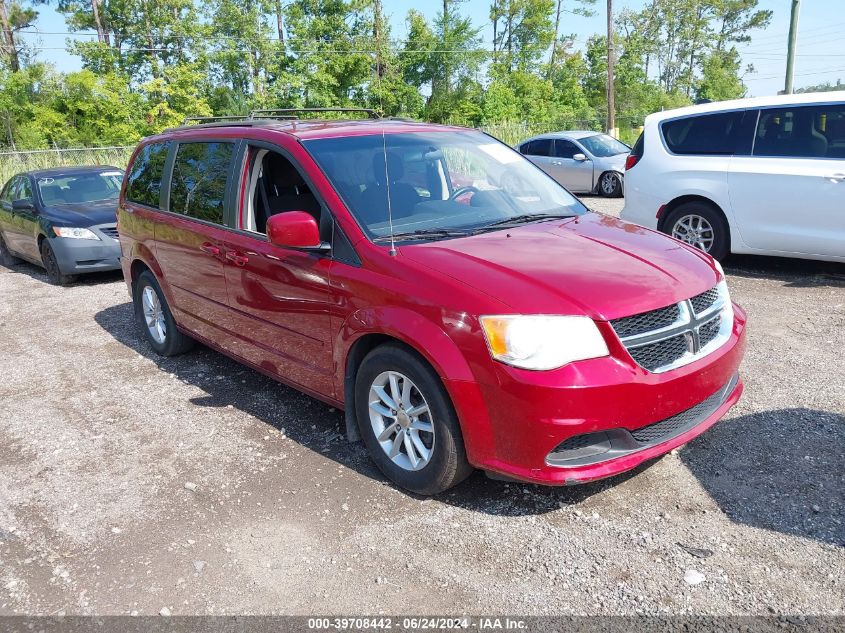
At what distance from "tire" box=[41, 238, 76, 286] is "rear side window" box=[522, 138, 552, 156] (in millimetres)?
10821

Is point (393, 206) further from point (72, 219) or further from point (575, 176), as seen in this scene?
point (575, 176)

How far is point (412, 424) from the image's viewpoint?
346 cm

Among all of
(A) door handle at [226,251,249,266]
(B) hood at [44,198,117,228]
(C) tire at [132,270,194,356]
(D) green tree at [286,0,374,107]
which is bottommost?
(C) tire at [132,270,194,356]

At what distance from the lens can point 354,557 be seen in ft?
10.3

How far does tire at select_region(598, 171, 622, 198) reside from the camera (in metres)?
15.3

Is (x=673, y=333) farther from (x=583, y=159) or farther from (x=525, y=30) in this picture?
(x=525, y=30)

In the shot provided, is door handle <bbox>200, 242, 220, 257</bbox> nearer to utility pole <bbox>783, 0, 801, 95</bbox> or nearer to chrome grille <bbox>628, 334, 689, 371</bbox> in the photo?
chrome grille <bbox>628, 334, 689, 371</bbox>

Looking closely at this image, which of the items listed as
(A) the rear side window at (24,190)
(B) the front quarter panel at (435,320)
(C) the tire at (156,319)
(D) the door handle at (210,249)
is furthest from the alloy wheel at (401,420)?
(A) the rear side window at (24,190)

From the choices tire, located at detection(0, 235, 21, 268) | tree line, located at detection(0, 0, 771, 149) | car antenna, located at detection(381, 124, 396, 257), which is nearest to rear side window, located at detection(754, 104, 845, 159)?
car antenna, located at detection(381, 124, 396, 257)

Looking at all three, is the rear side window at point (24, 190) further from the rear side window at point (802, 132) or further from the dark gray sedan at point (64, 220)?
the rear side window at point (802, 132)

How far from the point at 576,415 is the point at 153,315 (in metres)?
4.34

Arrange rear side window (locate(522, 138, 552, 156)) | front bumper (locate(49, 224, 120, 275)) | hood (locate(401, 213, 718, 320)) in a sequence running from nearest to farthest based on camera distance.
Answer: hood (locate(401, 213, 718, 320)) < front bumper (locate(49, 224, 120, 275)) < rear side window (locate(522, 138, 552, 156))

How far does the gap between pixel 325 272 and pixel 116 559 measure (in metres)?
1.70

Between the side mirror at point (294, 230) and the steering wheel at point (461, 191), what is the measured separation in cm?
91
